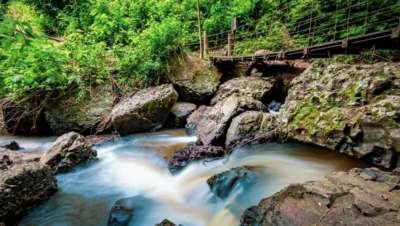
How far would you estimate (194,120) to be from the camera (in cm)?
713

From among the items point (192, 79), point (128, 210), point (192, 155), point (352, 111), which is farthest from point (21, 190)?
point (192, 79)

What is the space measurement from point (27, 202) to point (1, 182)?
457 mm

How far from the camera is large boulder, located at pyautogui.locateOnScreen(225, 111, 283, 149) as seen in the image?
4.98 m

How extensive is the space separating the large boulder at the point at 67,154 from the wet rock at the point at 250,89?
4624mm

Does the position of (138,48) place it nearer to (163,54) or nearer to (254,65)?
(163,54)

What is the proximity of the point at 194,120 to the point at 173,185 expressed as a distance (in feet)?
10.1

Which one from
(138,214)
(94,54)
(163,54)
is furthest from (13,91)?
(138,214)

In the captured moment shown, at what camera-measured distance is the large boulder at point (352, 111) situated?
3.63 meters

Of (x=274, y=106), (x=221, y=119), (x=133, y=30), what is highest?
(x=133, y=30)

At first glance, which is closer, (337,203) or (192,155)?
(337,203)

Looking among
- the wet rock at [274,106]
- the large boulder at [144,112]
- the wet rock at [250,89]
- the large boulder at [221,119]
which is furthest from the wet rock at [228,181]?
the wet rock at [274,106]

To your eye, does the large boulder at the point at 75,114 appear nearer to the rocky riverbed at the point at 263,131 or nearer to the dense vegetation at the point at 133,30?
the rocky riverbed at the point at 263,131

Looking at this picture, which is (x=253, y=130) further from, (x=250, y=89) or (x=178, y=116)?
(x=250, y=89)

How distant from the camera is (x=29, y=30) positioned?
1.59 m
